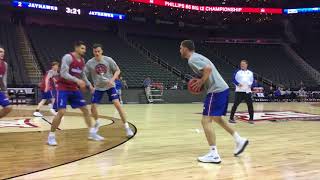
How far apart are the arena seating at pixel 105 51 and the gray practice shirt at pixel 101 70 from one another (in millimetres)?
17482

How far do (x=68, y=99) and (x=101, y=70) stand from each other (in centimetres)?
91

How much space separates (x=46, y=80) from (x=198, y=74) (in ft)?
29.5

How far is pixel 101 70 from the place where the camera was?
26.1 ft

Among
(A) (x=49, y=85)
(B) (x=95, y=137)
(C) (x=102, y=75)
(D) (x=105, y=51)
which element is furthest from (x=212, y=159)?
(D) (x=105, y=51)

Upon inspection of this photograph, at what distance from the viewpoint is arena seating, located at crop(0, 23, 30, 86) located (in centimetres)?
2250

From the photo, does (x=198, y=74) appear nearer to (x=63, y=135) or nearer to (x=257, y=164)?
(x=257, y=164)

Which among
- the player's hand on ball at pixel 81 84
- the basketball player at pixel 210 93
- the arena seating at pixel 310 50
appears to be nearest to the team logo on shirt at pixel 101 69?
the player's hand on ball at pixel 81 84

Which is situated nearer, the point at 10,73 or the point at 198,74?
the point at 198,74

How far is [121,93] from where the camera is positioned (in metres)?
23.8

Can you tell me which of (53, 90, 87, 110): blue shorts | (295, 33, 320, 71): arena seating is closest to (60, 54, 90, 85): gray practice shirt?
(53, 90, 87, 110): blue shorts

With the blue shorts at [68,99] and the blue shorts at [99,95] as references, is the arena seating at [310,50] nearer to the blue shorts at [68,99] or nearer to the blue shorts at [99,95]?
the blue shorts at [99,95]

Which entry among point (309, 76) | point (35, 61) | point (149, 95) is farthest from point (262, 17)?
point (35, 61)

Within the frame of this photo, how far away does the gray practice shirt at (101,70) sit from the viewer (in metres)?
7.98

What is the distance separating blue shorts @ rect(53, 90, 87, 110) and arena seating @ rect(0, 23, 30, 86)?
1532cm
